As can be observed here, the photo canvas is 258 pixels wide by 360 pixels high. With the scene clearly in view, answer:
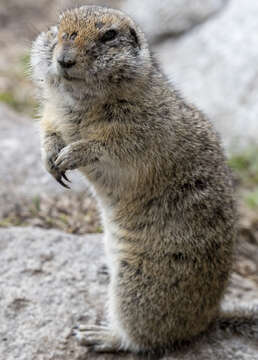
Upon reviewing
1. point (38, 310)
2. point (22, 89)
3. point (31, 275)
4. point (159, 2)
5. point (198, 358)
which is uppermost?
point (159, 2)

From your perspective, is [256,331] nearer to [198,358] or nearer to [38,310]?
[198,358]

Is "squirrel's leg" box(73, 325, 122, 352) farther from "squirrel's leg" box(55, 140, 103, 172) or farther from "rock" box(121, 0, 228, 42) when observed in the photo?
"rock" box(121, 0, 228, 42)

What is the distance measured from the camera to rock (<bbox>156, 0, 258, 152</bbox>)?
28.7 feet

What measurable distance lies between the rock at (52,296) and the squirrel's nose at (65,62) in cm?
206

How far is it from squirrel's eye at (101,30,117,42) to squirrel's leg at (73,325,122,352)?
7.39 feet

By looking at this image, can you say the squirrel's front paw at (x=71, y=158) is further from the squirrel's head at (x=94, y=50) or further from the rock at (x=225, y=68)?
the rock at (x=225, y=68)

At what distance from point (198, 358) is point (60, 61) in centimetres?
245

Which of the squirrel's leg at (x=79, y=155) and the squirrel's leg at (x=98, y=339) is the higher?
the squirrel's leg at (x=79, y=155)

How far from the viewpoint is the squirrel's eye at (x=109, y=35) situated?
13.0 ft

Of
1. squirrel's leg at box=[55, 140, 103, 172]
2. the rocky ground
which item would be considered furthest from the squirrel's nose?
the rocky ground

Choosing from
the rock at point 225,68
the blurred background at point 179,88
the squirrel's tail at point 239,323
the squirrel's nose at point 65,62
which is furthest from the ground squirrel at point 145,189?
the rock at point 225,68

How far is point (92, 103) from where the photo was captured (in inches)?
164

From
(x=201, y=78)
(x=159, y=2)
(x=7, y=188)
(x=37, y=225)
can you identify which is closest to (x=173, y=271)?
(x=37, y=225)

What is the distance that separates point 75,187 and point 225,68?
3818mm
